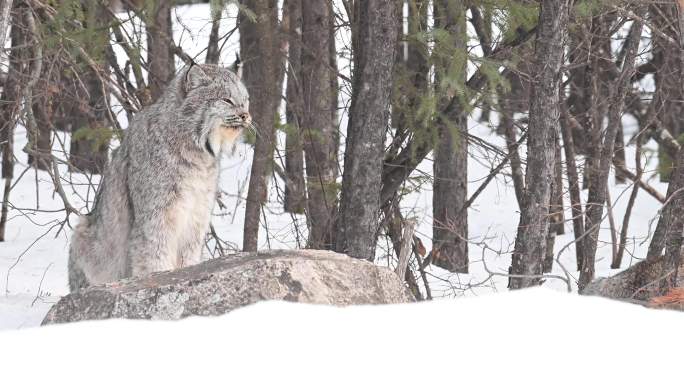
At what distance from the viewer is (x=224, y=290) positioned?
492cm

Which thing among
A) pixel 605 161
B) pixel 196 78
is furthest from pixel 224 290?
pixel 605 161

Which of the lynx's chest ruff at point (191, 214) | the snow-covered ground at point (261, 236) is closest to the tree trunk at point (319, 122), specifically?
the snow-covered ground at point (261, 236)

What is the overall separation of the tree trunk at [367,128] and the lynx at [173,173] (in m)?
0.85

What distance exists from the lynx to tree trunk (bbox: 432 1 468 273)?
5.00 ft

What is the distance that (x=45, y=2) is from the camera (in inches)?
360

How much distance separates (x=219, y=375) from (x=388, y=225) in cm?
492

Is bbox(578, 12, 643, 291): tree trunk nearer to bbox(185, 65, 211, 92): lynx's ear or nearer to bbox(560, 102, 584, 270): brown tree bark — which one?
bbox(560, 102, 584, 270): brown tree bark

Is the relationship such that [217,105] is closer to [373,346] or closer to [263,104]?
[263,104]

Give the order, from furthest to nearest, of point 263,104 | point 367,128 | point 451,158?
point 451,158
point 263,104
point 367,128

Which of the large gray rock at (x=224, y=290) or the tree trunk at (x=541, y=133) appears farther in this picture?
the tree trunk at (x=541, y=133)

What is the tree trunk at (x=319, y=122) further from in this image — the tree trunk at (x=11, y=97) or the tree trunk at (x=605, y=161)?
the tree trunk at (x=11, y=97)

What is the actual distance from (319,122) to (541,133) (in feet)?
10.9

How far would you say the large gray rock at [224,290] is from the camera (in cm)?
487

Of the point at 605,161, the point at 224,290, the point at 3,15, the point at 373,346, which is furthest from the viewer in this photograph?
the point at 605,161
